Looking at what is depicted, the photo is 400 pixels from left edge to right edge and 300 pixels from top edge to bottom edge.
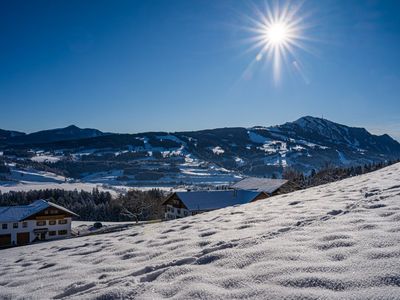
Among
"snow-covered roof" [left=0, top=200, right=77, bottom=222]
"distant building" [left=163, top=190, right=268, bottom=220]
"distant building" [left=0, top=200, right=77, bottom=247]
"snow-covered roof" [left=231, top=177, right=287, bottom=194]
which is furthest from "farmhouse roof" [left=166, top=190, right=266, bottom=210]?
"snow-covered roof" [left=0, top=200, right=77, bottom=222]

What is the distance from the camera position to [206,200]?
46.3 meters

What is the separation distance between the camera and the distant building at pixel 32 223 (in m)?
42.5

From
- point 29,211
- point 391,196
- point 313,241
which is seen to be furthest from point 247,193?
point 313,241

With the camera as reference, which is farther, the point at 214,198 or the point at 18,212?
the point at 214,198

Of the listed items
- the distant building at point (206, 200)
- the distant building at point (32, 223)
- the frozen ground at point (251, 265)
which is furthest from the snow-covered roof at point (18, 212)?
the frozen ground at point (251, 265)

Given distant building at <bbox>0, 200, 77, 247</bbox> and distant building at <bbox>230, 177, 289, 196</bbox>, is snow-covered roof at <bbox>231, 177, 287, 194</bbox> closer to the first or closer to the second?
distant building at <bbox>230, 177, 289, 196</bbox>

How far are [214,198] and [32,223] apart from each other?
27.3 meters

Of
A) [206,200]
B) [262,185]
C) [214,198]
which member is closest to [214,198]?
[214,198]

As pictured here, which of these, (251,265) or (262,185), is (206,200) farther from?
(251,265)

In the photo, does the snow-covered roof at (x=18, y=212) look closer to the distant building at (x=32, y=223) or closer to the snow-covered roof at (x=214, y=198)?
the distant building at (x=32, y=223)

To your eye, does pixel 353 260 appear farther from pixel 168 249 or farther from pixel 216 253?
pixel 168 249

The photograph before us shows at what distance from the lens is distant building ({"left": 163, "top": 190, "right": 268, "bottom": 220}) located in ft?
147

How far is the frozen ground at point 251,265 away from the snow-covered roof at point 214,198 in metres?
38.7

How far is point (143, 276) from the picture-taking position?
4.10 metres
